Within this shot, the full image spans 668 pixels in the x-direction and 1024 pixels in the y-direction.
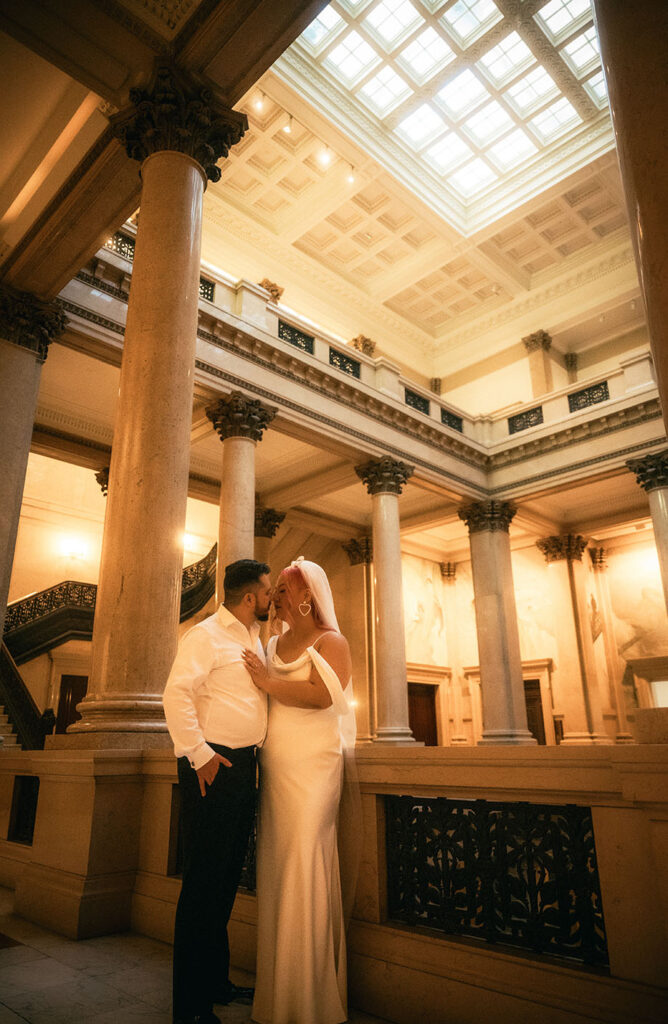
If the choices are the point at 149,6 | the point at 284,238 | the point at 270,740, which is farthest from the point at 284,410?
the point at 270,740

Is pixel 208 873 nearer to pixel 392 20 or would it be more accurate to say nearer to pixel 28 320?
pixel 28 320

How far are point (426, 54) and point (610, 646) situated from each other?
47.6 ft

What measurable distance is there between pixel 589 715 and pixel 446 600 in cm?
511

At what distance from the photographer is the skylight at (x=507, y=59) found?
45.1 feet

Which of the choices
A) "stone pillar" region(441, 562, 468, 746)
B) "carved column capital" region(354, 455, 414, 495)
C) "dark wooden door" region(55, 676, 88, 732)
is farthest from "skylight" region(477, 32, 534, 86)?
"dark wooden door" region(55, 676, 88, 732)

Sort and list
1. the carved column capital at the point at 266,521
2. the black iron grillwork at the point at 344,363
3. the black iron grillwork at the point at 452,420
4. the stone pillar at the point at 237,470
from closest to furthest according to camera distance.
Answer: the stone pillar at the point at 237,470 < the black iron grillwork at the point at 344,363 < the carved column capital at the point at 266,521 < the black iron grillwork at the point at 452,420

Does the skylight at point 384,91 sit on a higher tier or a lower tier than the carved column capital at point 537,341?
higher

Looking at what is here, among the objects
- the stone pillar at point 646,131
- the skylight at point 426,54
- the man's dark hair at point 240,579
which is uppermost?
the skylight at point 426,54

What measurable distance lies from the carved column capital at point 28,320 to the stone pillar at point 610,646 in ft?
48.5

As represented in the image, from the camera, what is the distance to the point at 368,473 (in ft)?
42.4

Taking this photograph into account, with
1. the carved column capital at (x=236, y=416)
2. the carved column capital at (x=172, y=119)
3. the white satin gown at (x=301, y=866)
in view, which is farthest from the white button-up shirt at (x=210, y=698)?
the carved column capital at (x=236, y=416)

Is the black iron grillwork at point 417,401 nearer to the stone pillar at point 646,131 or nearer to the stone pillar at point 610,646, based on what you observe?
the stone pillar at point 610,646

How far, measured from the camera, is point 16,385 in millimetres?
7875

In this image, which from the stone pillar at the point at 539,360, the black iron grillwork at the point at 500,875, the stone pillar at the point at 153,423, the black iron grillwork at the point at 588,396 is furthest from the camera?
the stone pillar at the point at 539,360
